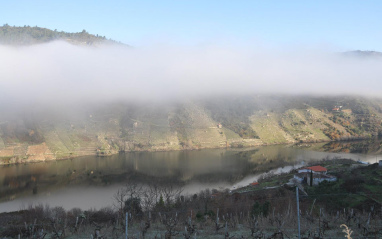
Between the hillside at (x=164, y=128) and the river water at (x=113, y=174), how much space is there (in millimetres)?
15662

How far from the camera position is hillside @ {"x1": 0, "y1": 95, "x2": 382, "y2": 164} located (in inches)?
4663

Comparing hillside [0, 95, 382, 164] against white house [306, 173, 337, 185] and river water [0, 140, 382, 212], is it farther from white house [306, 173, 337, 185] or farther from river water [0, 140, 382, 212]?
white house [306, 173, 337, 185]

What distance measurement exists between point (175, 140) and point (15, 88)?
388ft

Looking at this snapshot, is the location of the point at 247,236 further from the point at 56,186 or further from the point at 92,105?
the point at 92,105

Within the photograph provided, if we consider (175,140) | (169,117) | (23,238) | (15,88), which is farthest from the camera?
(15,88)

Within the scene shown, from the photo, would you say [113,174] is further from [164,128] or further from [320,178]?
[164,128]

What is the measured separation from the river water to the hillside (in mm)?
15662

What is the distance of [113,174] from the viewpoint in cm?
8288

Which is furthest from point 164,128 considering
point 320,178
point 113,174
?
point 320,178

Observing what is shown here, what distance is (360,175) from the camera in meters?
51.6

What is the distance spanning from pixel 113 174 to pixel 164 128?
7392 cm

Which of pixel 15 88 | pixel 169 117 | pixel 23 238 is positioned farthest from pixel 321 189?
pixel 15 88

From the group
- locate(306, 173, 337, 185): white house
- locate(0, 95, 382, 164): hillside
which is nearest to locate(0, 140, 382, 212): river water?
locate(0, 95, 382, 164): hillside

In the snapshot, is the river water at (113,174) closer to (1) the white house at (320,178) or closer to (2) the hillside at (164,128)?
(2) the hillside at (164,128)
